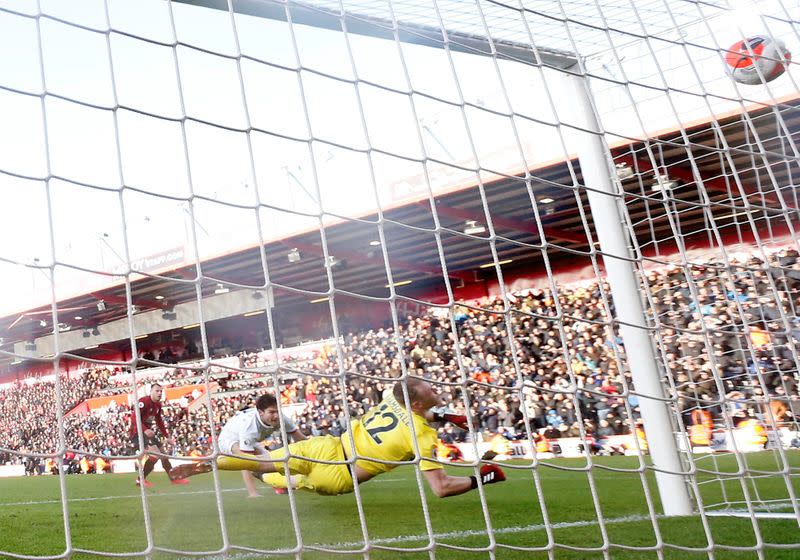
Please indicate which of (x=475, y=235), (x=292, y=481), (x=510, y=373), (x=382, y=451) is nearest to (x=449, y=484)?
(x=382, y=451)

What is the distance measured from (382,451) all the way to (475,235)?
3679 mm

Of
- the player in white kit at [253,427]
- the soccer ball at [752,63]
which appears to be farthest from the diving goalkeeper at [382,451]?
the soccer ball at [752,63]

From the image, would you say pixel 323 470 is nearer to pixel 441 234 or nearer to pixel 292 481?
pixel 292 481

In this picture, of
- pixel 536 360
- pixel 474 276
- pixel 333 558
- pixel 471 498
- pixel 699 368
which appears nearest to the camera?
pixel 333 558

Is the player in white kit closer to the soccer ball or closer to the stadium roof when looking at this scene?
the stadium roof

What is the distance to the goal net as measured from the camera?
6.86 ft

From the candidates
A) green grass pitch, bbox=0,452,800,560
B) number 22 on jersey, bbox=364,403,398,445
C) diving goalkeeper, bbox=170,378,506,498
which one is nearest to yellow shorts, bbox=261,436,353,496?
diving goalkeeper, bbox=170,378,506,498

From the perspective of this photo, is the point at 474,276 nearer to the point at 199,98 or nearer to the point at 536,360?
the point at 536,360

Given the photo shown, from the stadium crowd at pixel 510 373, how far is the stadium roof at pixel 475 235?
2.38 ft

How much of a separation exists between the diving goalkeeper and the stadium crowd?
2.28 m

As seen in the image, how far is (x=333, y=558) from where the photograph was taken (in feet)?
10.9

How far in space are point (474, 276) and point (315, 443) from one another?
932 cm


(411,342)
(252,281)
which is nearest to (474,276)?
(411,342)

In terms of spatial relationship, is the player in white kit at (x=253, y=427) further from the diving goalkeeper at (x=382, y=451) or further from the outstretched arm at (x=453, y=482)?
the outstretched arm at (x=453, y=482)
